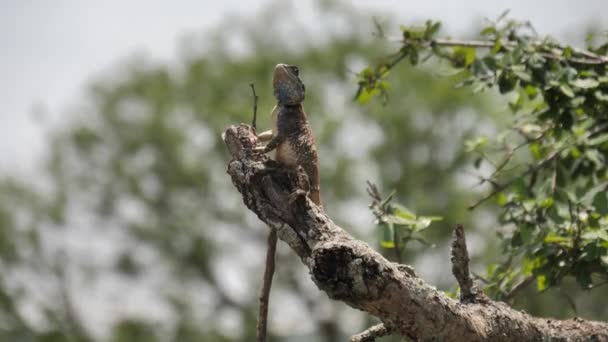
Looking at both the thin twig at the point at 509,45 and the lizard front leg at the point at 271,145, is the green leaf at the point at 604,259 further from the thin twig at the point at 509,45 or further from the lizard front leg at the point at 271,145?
the lizard front leg at the point at 271,145

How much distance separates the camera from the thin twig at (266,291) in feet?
11.2

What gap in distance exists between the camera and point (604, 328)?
11.3 feet

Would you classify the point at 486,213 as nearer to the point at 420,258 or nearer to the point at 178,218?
the point at 420,258

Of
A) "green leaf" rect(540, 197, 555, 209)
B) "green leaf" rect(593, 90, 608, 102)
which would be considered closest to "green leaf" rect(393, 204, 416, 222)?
"green leaf" rect(540, 197, 555, 209)

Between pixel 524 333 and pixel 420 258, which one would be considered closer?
pixel 524 333

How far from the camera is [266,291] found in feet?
11.5

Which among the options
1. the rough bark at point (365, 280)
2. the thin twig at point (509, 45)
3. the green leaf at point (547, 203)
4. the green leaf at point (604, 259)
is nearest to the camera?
the rough bark at point (365, 280)

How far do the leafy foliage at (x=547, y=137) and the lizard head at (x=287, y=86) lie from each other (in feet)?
3.78

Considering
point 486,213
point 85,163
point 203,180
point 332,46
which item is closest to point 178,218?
point 203,180

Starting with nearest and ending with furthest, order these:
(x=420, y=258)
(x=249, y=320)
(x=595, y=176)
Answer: (x=595, y=176) → (x=420, y=258) → (x=249, y=320)

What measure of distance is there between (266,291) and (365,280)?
101 cm

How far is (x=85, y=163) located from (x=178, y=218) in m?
Result: 3.92

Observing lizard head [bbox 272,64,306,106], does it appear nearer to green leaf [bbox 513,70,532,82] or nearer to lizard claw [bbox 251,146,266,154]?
lizard claw [bbox 251,146,266,154]

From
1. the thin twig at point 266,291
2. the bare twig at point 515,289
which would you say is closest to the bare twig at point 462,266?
the thin twig at point 266,291
